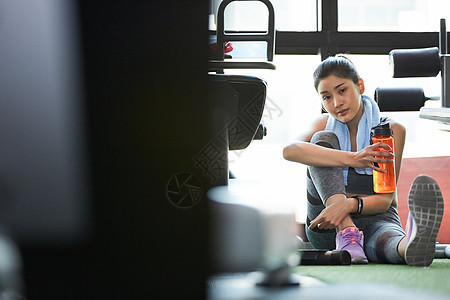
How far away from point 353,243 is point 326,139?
36cm

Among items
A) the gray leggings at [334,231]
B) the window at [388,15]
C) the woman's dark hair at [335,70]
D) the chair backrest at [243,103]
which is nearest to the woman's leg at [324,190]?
the gray leggings at [334,231]

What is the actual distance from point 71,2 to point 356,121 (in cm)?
177

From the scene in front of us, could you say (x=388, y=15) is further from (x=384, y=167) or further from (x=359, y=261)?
(x=359, y=261)

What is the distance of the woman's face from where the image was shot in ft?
6.27

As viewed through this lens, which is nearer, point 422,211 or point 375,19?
point 422,211

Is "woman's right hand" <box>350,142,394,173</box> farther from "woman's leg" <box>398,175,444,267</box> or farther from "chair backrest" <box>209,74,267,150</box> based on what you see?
"chair backrest" <box>209,74,267,150</box>

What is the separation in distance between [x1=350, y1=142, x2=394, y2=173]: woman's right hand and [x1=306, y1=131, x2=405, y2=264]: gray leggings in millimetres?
79

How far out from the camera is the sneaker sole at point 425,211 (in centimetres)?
138

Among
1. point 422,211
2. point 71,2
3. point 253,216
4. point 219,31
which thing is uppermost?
point 219,31

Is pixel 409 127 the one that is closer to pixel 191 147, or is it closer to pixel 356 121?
pixel 356 121

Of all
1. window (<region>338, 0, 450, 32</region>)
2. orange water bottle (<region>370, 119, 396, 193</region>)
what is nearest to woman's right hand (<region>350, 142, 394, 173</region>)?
orange water bottle (<region>370, 119, 396, 193</region>)

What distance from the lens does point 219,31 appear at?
5.95ft

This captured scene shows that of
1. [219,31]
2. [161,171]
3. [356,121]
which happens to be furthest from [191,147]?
[356,121]

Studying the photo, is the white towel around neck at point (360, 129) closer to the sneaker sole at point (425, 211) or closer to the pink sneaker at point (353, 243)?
the pink sneaker at point (353, 243)
